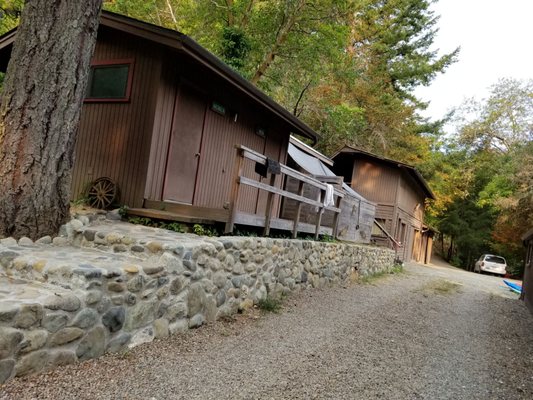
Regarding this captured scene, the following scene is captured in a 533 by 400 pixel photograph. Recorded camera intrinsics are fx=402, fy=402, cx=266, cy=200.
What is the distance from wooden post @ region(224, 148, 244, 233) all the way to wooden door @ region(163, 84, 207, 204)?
153cm

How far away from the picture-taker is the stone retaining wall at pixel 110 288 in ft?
10.6

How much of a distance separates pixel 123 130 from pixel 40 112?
2065 millimetres

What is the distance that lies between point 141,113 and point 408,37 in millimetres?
23584

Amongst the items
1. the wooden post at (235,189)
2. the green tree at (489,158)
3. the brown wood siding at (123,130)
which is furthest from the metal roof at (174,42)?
the green tree at (489,158)

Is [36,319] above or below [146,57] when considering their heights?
below

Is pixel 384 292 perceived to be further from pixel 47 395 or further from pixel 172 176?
pixel 47 395

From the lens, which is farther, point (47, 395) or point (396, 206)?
point (396, 206)

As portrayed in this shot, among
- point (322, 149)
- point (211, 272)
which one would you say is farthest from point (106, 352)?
point (322, 149)

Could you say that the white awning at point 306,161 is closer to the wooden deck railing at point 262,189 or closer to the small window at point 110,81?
the wooden deck railing at point 262,189

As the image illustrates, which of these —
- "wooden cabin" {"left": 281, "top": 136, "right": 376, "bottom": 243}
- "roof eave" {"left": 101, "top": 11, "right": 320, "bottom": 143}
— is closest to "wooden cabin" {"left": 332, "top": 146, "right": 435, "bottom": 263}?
"wooden cabin" {"left": 281, "top": 136, "right": 376, "bottom": 243}

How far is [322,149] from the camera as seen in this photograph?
896 inches

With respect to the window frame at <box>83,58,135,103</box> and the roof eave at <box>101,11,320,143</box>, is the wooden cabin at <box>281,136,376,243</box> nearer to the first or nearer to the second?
the roof eave at <box>101,11,320,143</box>

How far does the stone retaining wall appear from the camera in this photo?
3.22 m

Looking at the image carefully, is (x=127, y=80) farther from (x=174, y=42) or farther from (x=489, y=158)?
(x=489, y=158)
